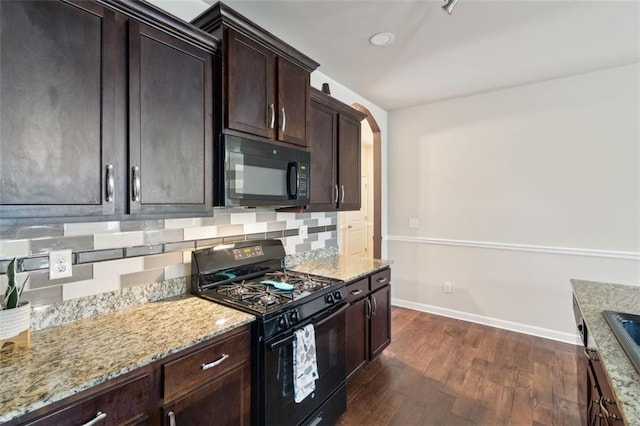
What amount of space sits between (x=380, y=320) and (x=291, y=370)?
4.12 feet

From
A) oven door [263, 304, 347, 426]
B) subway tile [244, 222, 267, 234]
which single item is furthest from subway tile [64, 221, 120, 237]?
oven door [263, 304, 347, 426]

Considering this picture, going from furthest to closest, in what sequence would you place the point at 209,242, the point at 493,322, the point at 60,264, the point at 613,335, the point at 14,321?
the point at 493,322, the point at 209,242, the point at 60,264, the point at 613,335, the point at 14,321

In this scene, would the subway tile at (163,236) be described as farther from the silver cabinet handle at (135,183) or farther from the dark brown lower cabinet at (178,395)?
the dark brown lower cabinet at (178,395)

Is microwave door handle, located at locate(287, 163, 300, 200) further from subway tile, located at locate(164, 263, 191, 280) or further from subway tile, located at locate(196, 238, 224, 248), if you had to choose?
subway tile, located at locate(164, 263, 191, 280)

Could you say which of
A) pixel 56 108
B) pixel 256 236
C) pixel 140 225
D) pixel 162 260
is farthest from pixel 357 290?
pixel 56 108

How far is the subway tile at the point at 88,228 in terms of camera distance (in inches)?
54.6

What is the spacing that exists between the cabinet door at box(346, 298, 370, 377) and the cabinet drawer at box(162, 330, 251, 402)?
99 cm

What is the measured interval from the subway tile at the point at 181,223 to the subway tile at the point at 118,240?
0.15 m

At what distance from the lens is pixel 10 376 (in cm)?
95

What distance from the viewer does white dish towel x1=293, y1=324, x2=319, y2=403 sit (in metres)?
1.59

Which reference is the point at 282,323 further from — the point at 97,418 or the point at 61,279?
the point at 61,279

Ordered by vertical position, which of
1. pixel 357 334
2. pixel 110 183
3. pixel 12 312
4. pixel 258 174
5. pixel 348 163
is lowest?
pixel 357 334

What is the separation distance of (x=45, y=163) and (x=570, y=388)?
141 inches

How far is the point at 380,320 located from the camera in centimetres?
264
